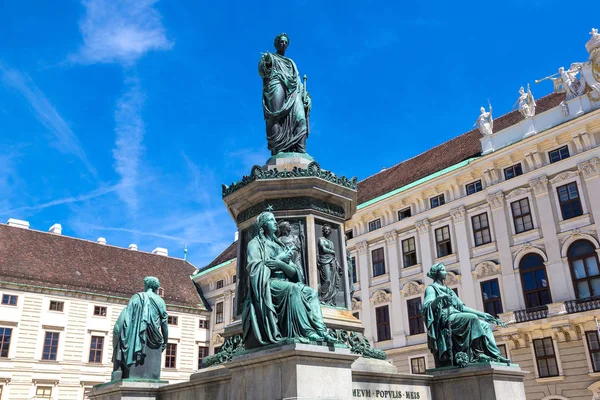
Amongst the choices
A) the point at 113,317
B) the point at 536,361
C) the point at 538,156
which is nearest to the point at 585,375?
the point at 536,361

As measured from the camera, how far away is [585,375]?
24016mm

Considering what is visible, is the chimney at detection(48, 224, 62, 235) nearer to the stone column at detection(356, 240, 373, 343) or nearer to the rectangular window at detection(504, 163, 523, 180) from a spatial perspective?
the stone column at detection(356, 240, 373, 343)

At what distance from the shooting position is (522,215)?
93.6 ft

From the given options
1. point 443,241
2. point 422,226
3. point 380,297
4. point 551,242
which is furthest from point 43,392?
point 551,242

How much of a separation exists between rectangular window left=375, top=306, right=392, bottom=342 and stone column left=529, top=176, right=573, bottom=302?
10074 mm

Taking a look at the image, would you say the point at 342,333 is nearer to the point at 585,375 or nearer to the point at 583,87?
the point at 585,375

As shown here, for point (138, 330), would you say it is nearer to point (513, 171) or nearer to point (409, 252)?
point (513, 171)

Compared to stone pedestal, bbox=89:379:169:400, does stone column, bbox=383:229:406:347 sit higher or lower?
higher

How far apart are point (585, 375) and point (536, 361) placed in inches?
88.2

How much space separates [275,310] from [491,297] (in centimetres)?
2483

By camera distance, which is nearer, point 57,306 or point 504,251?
point 504,251

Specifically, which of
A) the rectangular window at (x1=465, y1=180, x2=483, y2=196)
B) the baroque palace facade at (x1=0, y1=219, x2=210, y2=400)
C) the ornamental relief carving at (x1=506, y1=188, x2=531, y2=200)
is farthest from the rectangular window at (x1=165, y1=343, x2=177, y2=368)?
the ornamental relief carving at (x1=506, y1=188, x2=531, y2=200)

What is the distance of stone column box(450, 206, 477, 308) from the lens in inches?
1168

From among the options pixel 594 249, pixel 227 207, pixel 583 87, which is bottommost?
pixel 227 207
